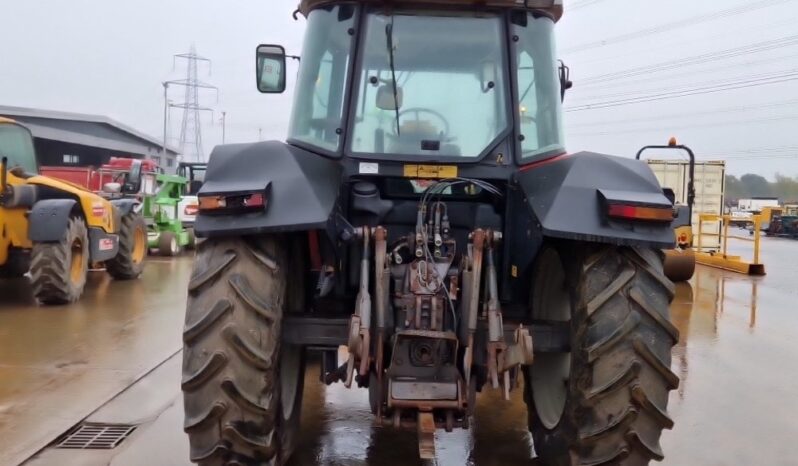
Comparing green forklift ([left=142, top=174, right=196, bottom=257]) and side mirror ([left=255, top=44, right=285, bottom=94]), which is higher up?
side mirror ([left=255, top=44, right=285, bottom=94])

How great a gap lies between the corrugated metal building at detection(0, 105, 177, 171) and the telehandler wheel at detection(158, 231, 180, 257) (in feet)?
48.6

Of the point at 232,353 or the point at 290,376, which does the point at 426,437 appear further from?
the point at 290,376

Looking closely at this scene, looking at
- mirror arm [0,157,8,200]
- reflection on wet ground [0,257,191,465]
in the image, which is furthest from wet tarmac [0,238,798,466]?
mirror arm [0,157,8,200]

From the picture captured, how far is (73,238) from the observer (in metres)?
9.21

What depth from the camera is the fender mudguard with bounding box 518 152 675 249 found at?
3158 millimetres

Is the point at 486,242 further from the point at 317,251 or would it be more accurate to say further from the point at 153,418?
the point at 153,418

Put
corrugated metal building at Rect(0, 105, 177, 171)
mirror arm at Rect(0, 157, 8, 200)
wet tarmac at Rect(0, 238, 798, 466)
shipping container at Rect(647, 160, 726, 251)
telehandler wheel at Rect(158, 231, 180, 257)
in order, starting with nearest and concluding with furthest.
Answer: wet tarmac at Rect(0, 238, 798, 466) < mirror arm at Rect(0, 157, 8, 200) < telehandler wheel at Rect(158, 231, 180, 257) < shipping container at Rect(647, 160, 726, 251) < corrugated metal building at Rect(0, 105, 177, 171)

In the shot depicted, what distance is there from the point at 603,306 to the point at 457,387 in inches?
28.8

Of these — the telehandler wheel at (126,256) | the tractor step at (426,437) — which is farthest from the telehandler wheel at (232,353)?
the telehandler wheel at (126,256)

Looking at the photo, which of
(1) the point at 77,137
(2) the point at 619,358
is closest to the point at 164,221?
(2) the point at 619,358

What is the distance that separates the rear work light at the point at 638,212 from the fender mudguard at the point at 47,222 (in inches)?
290

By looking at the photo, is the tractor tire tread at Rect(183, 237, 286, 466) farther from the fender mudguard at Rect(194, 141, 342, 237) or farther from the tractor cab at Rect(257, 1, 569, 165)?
the tractor cab at Rect(257, 1, 569, 165)

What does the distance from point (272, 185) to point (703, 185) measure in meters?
17.3

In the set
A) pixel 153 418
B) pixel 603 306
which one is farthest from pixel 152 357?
pixel 603 306
